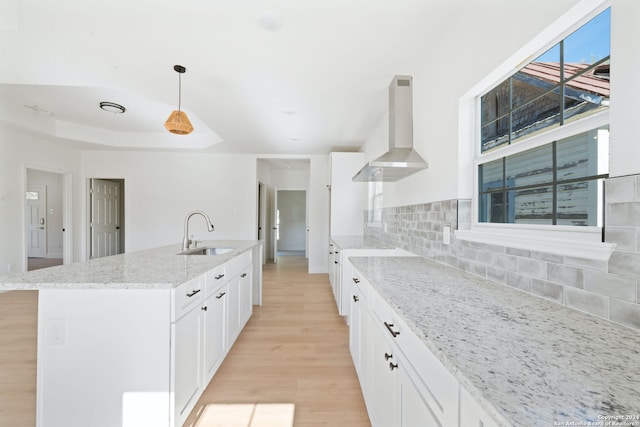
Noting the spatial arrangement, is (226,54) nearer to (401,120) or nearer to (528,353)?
(401,120)

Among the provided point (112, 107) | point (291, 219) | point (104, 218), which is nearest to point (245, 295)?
point (112, 107)

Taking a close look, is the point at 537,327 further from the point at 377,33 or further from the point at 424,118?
the point at 377,33

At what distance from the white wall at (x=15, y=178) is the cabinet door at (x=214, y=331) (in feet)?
14.9

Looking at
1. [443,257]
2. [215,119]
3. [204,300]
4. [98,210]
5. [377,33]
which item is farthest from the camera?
[98,210]

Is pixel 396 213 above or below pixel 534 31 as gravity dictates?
below

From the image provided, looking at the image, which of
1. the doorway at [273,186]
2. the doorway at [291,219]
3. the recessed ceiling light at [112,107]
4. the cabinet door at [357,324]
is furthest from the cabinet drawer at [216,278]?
the doorway at [291,219]

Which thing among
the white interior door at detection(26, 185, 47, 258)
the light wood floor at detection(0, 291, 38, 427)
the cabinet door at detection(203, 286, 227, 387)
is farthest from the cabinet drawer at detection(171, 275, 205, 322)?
the white interior door at detection(26, 185, 47, 258)

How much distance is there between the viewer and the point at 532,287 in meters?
1.13

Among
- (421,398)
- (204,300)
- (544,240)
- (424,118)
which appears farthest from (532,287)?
(204,300)

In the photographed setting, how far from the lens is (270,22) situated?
73.2 inches

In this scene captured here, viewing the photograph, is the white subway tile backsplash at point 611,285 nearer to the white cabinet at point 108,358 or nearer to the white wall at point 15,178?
the white cabinet at point 108,358

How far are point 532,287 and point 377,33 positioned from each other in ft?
6.32

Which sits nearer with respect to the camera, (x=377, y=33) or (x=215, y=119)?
(x=377, y=33)

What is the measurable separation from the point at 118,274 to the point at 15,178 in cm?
482
